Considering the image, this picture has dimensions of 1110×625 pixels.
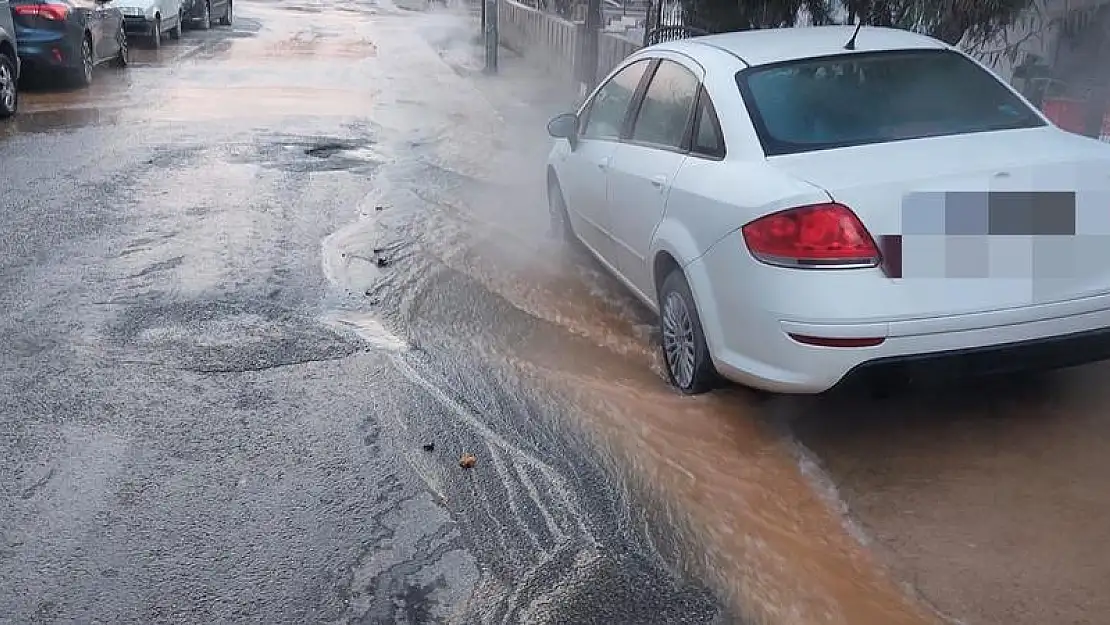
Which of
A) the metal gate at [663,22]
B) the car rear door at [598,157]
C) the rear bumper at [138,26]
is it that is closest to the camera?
the car rear door at [598,157]

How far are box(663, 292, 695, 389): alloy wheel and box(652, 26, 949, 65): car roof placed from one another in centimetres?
122

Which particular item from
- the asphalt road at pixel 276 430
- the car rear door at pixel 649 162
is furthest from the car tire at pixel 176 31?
the car rear door at pixel 649 162

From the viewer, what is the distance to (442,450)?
4.74 meters

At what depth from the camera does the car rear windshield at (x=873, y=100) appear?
190 inches

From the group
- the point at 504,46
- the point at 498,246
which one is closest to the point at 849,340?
the point at 498,246

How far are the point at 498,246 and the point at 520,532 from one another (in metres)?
4.26

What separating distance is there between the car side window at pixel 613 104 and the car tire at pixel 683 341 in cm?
142

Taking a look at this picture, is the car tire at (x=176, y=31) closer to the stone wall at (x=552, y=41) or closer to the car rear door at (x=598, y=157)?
the stone wall at (x=552, y=41)

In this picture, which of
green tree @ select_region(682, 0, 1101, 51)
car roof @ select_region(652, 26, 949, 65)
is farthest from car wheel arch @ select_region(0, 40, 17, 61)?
car roof @ select_region(652, 26, 949, 65)

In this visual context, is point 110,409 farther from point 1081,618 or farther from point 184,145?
point 184,145

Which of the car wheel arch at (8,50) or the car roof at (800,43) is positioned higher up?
the car roof at (800,43)

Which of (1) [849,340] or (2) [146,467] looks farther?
(2) [146,467]

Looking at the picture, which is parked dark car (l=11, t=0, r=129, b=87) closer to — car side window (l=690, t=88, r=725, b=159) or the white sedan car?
the white sedan car

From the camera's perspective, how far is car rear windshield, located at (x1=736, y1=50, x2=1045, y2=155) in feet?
15.8
